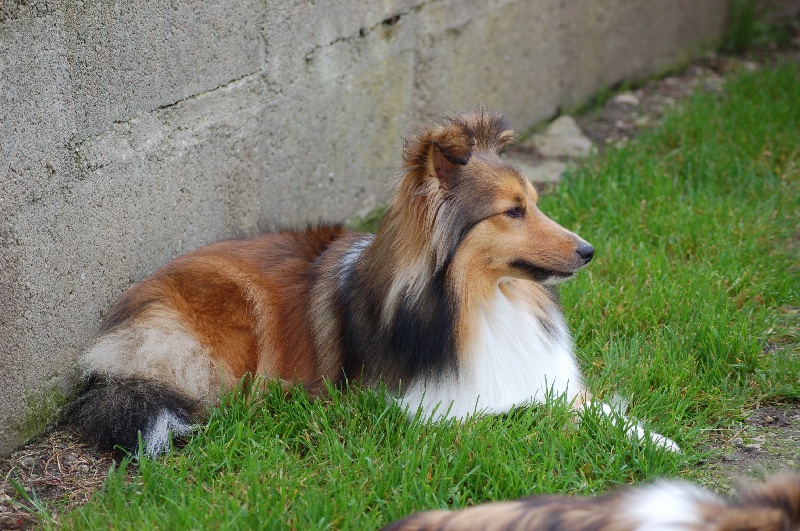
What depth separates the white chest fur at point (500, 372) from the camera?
9.99 feet

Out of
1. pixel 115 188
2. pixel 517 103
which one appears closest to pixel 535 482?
pixel 115 188

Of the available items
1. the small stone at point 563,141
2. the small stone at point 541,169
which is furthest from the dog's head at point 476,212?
the small stone at point 563,141

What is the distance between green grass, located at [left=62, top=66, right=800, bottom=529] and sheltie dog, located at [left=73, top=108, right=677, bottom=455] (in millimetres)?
120

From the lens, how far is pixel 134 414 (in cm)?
303

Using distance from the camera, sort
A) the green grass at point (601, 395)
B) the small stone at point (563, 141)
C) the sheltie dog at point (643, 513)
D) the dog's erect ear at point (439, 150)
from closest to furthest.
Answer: the sheltie dog at point (643, 513), the green grass at point (601, 395), the dog's erect ear at point (439, 150), the small stone at point (563, 141)

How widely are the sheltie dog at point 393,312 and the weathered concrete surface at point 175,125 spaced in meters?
0.22

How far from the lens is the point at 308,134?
4.29 m

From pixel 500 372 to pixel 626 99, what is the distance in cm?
411

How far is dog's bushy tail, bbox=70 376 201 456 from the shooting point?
9.82 ft

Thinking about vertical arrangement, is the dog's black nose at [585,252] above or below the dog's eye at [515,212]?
below

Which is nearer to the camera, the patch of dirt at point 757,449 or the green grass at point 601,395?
the green grass at point 601,395

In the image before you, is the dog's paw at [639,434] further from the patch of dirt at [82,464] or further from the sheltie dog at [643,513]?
the sheltie dog at [643,513]

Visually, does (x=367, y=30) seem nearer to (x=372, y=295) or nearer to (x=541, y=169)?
(x=541, y=169)

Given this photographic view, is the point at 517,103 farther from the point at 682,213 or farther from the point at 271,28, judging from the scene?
the point at 271,28
